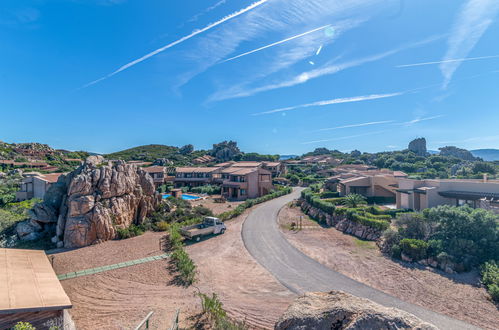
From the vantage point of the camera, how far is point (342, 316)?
5.27m

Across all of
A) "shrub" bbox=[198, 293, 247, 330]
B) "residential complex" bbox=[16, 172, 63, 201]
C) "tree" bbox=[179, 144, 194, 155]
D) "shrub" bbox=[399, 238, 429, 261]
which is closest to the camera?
"shrub" bbox=[198, 293, 247, 330]

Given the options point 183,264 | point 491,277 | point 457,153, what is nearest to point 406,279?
point 491,277

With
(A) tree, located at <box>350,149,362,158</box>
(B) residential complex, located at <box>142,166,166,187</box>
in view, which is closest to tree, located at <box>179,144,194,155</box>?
(B) residential complex, located at <box>142,166,166,187</box>

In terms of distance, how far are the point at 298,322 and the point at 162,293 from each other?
924 cm

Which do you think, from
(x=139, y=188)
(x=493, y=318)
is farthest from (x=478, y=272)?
(x=139, y=188)

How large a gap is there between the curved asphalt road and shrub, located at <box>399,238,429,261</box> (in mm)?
5752

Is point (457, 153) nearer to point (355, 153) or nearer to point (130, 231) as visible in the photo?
point (355, 153)

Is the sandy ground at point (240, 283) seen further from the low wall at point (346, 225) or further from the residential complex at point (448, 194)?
the residential complex at point (448, 194)

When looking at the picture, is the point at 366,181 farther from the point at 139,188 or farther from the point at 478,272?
the point at 139,188

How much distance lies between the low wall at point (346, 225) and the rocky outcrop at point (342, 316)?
16.8 meters

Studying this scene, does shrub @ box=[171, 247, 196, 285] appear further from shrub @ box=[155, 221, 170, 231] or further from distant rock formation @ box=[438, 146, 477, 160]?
distant rock formation @ box=[438, 146, 477, 160]

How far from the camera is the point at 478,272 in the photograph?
45.5ft

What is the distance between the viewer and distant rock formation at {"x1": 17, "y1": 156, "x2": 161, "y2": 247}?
19.0m

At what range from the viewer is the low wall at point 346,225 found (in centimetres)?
2070
